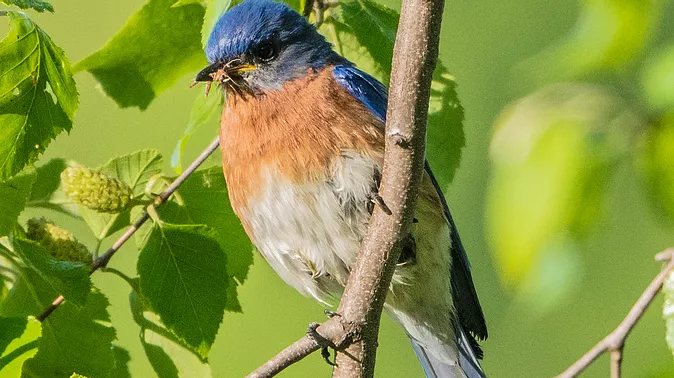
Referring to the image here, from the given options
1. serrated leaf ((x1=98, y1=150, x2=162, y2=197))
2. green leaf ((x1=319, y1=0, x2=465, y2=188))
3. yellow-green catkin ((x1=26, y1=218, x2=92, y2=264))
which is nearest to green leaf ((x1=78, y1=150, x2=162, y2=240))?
serrated leaf ((x1=98, y1=150, x2=162, y2=197))

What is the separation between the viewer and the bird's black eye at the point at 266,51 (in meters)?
3.09

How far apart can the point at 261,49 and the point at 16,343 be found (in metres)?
1.50

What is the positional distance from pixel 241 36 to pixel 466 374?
1388mm

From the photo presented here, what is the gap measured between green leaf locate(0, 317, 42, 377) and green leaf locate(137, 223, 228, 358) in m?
0.64

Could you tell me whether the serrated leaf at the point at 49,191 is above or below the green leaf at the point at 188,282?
above

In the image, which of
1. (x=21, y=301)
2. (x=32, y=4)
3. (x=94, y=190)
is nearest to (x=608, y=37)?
(x=32, y=4)

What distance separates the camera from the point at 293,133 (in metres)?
2.80

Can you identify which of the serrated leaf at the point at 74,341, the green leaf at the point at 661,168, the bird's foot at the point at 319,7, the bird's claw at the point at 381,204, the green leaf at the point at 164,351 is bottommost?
the green leaf at the point at 164,351

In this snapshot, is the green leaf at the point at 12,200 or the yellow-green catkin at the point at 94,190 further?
the yellow-green catkin at the point at 94,190

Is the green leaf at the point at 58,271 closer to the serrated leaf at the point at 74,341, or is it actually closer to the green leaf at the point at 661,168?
the serrated leaf at the point at 74,341

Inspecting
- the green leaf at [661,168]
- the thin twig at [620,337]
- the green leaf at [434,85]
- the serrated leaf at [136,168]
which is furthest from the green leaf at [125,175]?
the green leaf at [661,168]

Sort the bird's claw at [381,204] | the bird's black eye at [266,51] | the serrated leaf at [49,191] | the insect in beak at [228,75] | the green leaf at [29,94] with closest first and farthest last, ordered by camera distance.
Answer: the bird's claw at [381,204], the green leaf at [29,94], the serrated leaf at [49,191], the insect in beak at [228,75], the bird's black eye at [266,51]

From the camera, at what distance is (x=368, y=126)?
2.76 metres

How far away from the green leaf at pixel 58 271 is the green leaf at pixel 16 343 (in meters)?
0.42
